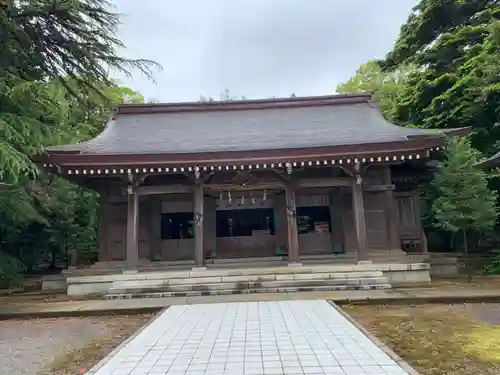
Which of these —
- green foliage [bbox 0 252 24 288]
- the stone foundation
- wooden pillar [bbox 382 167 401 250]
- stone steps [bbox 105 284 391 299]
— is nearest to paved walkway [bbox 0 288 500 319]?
stone steps [bbox 105 284 391 299]

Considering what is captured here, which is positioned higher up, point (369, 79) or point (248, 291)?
point (369, 79)

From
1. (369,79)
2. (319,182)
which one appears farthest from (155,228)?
(369,79)

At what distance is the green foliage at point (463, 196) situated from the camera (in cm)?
1094

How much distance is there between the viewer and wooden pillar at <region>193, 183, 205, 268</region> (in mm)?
10919

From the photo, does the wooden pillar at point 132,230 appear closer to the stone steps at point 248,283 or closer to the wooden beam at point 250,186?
the stone steps at point 248,283

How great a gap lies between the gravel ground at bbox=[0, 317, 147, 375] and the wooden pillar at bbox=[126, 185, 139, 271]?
344cm

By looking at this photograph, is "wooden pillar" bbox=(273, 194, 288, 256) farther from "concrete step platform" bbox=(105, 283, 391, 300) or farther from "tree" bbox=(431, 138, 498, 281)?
"tree" bbox=(431, 138, 498, 281)

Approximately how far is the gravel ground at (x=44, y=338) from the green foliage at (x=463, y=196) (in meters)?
8.88

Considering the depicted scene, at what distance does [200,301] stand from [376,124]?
30.0 ft

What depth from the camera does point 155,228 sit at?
13.1 metres

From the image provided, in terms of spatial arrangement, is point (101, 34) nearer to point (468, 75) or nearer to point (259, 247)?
point (259, 247)

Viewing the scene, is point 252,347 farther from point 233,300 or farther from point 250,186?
point 250,186

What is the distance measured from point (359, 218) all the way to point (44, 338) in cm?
814

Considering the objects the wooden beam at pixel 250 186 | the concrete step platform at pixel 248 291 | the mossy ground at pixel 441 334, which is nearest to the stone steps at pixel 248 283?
the concrete step platform at pixel 248 291
